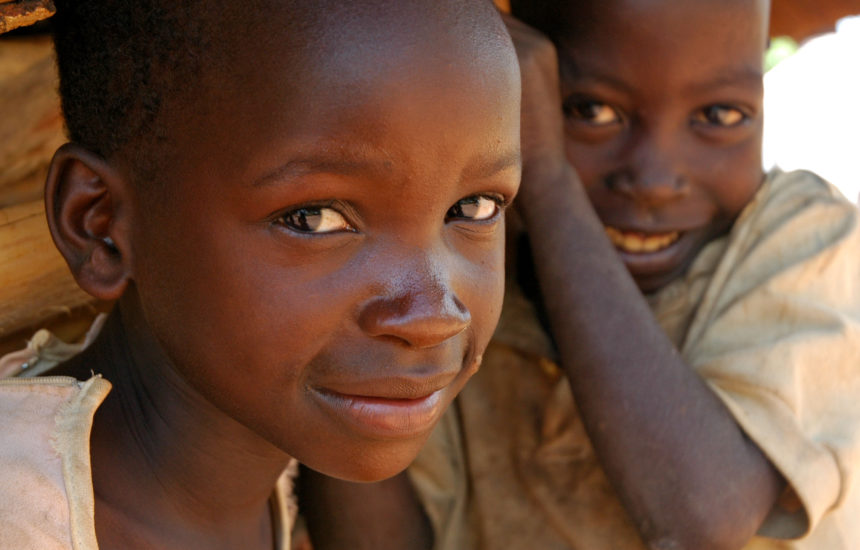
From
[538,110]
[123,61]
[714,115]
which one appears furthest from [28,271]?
[714,115]

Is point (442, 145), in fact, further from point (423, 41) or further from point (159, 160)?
point (159, 160)

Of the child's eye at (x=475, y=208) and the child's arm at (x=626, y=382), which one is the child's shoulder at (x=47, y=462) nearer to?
the child's eye at (x=475, y=208)

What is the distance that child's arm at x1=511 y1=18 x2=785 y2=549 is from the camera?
68.1 inches

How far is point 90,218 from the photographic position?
51.2 inches

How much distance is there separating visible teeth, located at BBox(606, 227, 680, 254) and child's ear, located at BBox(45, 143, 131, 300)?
1031 mm

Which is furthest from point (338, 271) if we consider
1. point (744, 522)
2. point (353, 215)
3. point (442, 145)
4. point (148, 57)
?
point (744, 522)

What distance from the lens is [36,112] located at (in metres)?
1.73

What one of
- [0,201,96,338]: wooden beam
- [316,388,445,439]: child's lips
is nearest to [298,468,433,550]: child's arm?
[0,201,96,338]: wooden beam

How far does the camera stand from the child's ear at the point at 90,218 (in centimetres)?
129

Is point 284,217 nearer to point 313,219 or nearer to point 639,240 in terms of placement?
point 313,219

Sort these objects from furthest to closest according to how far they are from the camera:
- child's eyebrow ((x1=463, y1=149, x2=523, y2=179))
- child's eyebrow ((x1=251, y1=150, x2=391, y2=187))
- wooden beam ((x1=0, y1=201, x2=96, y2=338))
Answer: wooden beam ((x1=0, y1=201, x2=96, y2=338)) < child's eyebrow ((x1=463, y1=149, x2=523, y2=179)) < child's eyebrow ((x1=251, y1=150, x2=391, y2=187))

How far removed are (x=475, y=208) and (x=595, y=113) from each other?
2.25 ft

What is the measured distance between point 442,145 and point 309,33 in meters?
0.20

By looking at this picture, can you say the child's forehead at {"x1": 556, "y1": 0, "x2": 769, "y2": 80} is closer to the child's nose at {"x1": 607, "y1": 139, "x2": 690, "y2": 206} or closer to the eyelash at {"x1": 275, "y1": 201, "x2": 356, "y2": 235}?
the child's nose at {"x1": 607, "y1": 139, "x2": 690, "y2": 206}
